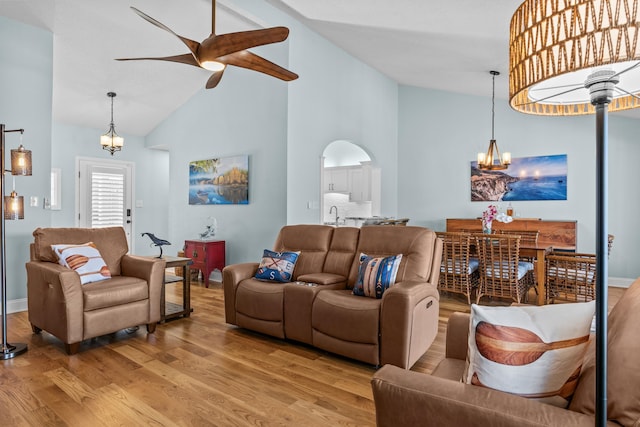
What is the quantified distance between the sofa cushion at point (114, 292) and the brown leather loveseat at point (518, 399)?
2642 mm

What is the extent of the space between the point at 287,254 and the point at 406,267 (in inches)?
45.3

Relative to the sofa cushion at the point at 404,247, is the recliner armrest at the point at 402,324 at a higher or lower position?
lower

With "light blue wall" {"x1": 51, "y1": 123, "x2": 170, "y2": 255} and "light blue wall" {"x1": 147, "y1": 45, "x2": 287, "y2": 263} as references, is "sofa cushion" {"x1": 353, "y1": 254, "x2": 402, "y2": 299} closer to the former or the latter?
"light blue wall" {"x1": 147, "y1": 45, "x2": 287, "y2": 263}

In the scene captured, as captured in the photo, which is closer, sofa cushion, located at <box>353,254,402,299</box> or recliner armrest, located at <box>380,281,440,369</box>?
recliner armrest, located at <box>380,281,440,369</box>

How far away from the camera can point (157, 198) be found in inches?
313

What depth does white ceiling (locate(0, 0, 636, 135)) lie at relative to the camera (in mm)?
3770

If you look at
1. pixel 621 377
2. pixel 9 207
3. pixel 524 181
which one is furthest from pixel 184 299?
pixel 524 181

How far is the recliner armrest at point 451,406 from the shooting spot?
983 millimetres

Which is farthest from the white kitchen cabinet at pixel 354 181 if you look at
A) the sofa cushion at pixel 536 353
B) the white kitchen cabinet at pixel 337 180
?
the sofa cushion at pixel 536 353

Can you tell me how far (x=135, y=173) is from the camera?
24.7ft

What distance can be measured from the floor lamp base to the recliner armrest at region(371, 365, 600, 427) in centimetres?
306

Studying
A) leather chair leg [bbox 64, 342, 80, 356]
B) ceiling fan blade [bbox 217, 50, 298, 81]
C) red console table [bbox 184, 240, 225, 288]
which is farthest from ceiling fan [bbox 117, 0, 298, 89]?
red console table [bbox 184, 240, 225, 288]

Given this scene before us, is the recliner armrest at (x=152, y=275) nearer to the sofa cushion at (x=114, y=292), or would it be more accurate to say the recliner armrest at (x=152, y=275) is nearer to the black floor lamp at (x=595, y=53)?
the sofa cushion at (x=114, y=292)

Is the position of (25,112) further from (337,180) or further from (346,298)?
(337,180)
